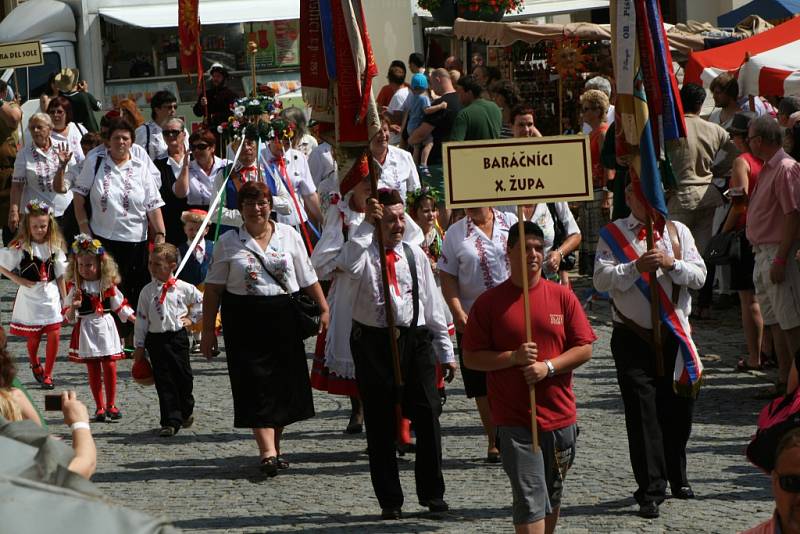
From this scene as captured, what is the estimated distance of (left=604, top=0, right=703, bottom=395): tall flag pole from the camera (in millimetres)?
8375

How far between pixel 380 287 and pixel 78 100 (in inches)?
502

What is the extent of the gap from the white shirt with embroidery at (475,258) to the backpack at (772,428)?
12.1ft

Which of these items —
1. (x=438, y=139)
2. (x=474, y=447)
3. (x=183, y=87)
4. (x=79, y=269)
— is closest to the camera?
(x=474, y=447)

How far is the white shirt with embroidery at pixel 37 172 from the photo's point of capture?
1582 centimetres

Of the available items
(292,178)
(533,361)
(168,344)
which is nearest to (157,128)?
(292,178)

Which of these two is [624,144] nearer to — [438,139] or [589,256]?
[589,256]

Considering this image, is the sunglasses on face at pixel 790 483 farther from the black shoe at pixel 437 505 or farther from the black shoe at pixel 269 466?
the black shoe at pixel 269 466

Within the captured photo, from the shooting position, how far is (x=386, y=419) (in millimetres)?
8719

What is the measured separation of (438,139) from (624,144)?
1012cm

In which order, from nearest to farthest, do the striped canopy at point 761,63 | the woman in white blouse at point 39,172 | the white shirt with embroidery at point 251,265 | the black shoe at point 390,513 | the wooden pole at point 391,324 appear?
1. the black shoe at point 390,513
2. the wooden pole at point 391,324
3. the white shirt with embroidery at point 251,265
4. the striped canopy at point 761,63
5. the woman in white blouse at point 39,172

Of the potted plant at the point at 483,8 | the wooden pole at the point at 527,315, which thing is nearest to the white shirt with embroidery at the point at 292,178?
the wooden pole at the point at 527,315

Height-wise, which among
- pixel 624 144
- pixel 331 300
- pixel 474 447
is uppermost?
pixel 624 144

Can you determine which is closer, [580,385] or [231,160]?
[580,385]

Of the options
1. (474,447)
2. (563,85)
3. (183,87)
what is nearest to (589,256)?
(563,85)
